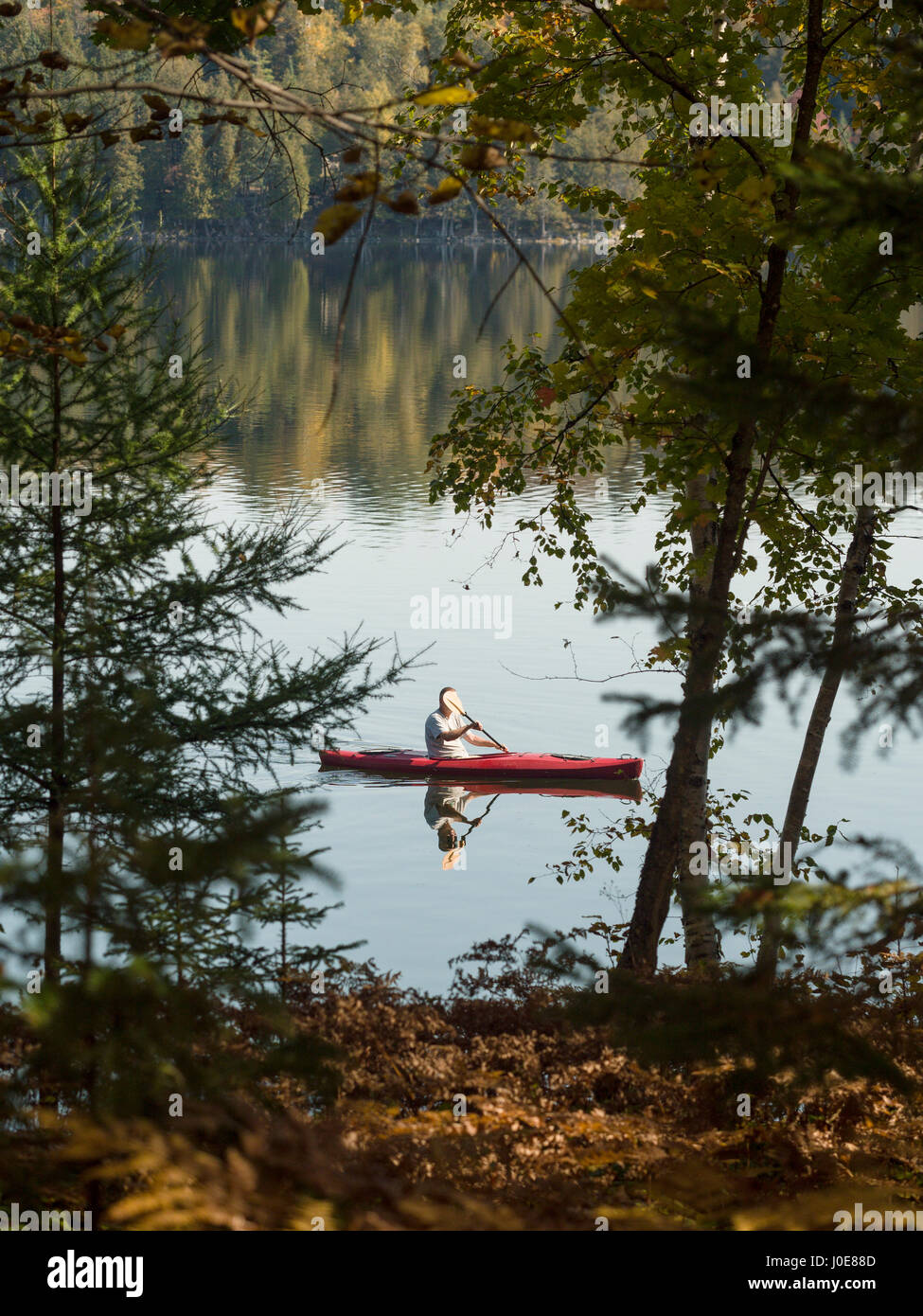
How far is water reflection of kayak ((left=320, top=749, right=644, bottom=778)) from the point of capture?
16.0 meters

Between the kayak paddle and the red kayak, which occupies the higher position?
the kayak paddle

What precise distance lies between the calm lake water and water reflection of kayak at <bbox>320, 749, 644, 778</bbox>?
0.23m

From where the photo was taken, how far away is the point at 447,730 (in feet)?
52.9

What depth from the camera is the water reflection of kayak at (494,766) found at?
16031mm

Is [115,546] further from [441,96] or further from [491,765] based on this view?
[491,765]

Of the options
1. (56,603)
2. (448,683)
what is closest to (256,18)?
(56,603)

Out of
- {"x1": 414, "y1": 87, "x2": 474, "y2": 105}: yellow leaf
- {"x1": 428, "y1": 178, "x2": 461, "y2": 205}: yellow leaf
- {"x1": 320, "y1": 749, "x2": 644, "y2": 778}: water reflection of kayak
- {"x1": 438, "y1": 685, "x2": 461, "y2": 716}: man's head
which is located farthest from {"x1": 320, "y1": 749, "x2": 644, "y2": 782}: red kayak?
{"x1": 414, "y1": 87, "x2": 474, "y2": 105}: yellow leaf

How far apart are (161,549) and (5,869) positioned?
5486 mm

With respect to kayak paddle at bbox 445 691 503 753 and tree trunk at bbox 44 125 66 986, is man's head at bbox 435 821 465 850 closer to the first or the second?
kayak paddle at bbox 445 691 503 753

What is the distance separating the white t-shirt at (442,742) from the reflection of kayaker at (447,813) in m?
0.39

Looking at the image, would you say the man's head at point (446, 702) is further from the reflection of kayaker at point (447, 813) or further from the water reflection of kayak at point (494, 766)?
the reflection of kayaker at point (447, 813)

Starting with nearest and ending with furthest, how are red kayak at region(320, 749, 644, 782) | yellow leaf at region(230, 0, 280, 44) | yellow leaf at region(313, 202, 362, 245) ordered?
yellow leaf at region(230, 0, 280, 44) → yellow leaf at region(313, 202, 362, 245) → red kayak at region(320, 749, 644, 782)

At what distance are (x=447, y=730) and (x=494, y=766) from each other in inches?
28.4

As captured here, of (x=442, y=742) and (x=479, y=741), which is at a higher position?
(x=442, y=742)
